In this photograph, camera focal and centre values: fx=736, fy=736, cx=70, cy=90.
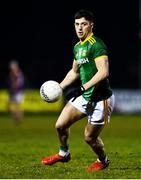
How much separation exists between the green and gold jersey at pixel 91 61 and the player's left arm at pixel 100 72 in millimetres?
84

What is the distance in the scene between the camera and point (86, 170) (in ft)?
38.9

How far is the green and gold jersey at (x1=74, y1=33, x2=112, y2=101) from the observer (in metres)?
11.4

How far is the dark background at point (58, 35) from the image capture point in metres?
46.2

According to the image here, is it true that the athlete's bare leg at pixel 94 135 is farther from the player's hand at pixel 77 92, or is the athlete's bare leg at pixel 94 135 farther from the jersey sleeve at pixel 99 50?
the jersey sleeve at pixel 99 50

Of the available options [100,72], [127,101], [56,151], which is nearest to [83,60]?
[100,72]

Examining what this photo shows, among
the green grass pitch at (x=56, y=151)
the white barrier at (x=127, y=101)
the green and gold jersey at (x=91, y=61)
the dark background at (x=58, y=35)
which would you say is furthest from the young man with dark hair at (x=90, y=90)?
the dark background at (x=58, y=35)

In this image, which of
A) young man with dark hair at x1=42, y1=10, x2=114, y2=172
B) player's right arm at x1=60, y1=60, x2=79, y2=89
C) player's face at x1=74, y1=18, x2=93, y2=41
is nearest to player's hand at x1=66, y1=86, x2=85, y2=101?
young man with dark hair at x1=42, y1=10, x2=114, y2=172

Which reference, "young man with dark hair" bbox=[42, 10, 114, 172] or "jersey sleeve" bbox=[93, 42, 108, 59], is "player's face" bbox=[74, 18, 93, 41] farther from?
"jersey sleeve" bbox=[93, 42, 108, 59]

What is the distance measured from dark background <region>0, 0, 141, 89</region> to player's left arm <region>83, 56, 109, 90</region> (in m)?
33.4

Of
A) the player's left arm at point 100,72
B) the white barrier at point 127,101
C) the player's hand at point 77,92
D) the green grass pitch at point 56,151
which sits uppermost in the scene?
the player's left arm at point 100,72

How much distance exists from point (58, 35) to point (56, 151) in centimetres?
3395

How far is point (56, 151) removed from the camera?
15.9 m

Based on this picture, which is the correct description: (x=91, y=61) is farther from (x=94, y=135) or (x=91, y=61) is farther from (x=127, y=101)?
(x=127, y=101)

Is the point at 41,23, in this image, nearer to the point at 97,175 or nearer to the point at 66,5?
the point at 66,5
